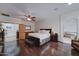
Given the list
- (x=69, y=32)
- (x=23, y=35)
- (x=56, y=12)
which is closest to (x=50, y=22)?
(x=56, y=12)

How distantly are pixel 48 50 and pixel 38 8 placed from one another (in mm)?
976

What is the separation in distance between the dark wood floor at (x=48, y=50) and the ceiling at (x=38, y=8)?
69 centimetres

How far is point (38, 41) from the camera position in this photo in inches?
101

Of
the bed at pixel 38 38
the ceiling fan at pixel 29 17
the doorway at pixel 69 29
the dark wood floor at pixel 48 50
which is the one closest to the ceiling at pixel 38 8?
the ceiling fan at pixel 29 17

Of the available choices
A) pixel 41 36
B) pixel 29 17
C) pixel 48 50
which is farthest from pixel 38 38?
pixel 29 17

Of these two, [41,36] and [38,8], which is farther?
[41,36]

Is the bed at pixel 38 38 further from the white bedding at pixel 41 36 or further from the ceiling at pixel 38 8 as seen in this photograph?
the ceiling at pixel 38 8

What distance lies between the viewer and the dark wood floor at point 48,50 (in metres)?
2.45

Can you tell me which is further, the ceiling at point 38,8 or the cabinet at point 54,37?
the cabinet at point 54,37

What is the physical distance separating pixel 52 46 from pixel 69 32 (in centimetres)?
52

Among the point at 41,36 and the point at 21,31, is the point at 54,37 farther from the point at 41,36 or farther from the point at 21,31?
the point at 21,31

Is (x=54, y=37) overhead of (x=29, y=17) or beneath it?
beneath

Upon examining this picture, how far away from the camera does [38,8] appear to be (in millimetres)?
2477

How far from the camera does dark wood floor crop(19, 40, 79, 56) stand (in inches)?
96.6
